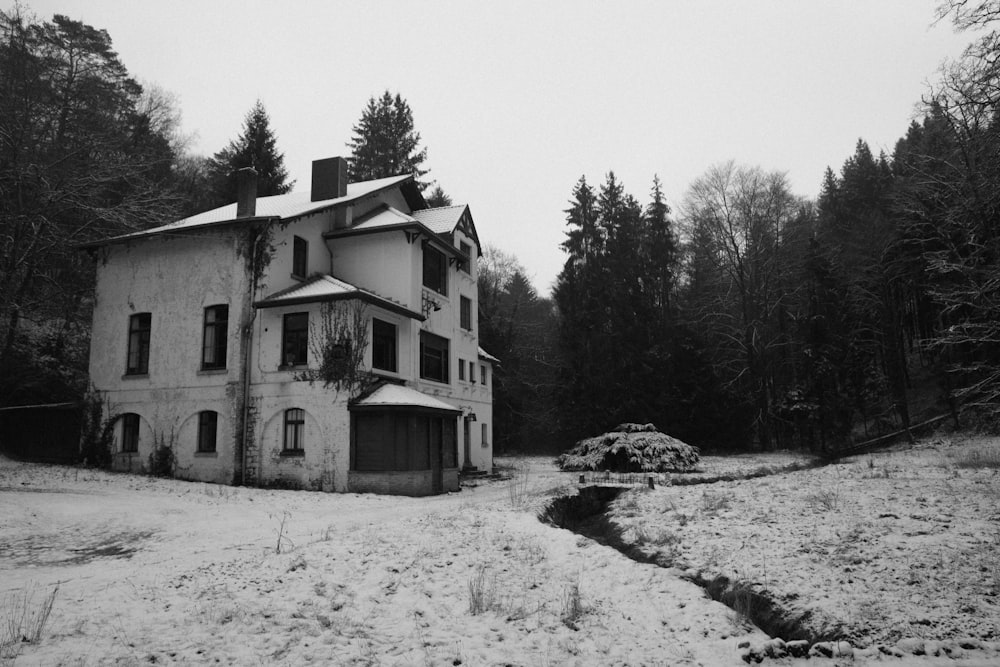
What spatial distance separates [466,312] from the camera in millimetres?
31922

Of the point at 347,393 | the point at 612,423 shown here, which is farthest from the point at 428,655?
the point at 612,423

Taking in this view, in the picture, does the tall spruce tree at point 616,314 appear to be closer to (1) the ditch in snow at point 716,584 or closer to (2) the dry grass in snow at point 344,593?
(1) the ditch in snow at point 716,584

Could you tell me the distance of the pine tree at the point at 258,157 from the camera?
1741 inches

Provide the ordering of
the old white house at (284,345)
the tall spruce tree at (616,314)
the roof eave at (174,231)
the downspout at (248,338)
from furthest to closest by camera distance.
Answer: the tall spruce tree at (616,314), the roof eave at (174,231), the downspout at (248,338), the old white house at (284,345)

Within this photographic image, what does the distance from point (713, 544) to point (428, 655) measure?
5589 millimetres

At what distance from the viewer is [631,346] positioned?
139ft

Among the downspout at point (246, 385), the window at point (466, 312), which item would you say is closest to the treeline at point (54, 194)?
the downspout at point (246, 385)

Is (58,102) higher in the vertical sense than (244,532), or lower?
higher

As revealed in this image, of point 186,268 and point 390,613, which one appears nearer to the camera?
point 390,613

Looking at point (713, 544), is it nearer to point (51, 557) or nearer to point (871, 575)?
point (871, 575)

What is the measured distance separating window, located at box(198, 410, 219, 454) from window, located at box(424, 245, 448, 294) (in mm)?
9727

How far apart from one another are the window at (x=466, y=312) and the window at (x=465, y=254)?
4.86ft

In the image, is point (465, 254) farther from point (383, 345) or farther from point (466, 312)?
point (383, 345)

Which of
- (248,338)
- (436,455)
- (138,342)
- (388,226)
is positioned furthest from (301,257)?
(436,455)
